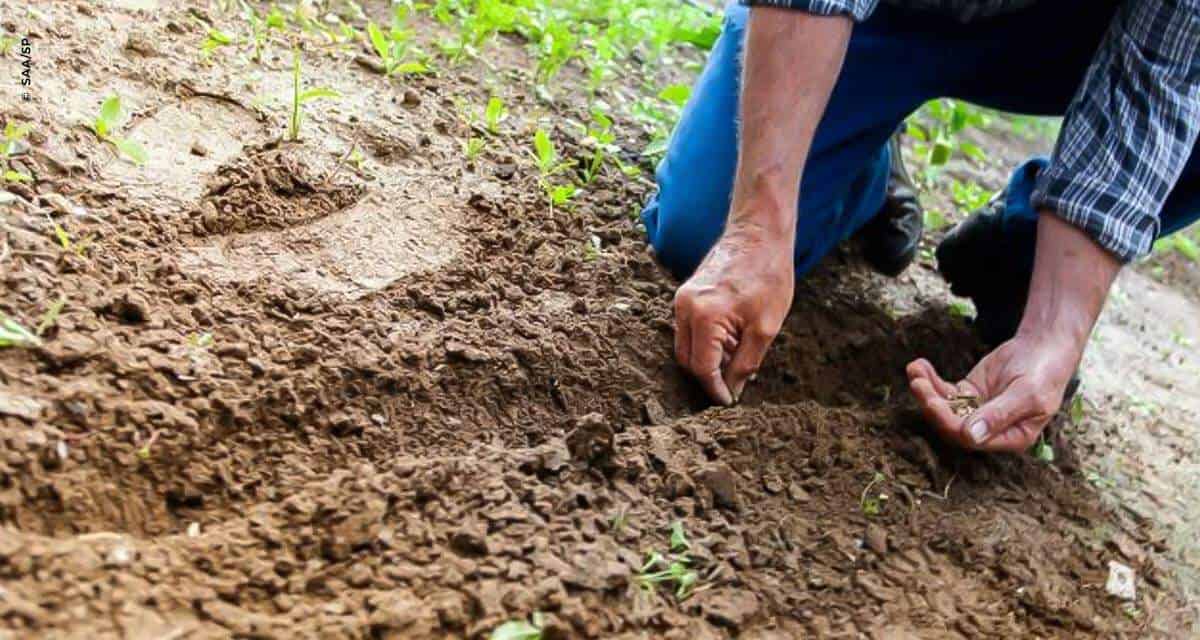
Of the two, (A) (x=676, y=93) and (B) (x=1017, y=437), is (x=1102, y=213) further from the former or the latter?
(A) (x=676, y=93)

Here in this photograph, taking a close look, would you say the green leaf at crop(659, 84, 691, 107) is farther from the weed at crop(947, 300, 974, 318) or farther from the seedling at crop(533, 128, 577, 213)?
the weed at crop(947, 300, 974, 318)

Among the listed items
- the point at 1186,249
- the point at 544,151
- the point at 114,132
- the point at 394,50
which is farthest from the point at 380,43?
the point at 1186,249

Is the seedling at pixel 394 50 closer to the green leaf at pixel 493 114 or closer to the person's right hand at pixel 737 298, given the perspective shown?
the green leaf at pixel 493 114

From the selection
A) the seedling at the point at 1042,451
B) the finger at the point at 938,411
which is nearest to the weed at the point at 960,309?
the seedling at the point at 1042,451

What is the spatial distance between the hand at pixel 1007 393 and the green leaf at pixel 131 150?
4.18 feet

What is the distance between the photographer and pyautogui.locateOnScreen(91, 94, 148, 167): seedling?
192cm

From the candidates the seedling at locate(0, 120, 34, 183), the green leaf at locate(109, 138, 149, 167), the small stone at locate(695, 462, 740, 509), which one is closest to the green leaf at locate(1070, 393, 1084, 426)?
the small stone at locate(695, 462, 740, 509)

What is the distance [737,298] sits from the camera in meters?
1.81

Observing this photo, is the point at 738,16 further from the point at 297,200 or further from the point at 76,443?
the point at 76,443

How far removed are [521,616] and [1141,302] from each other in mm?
2477

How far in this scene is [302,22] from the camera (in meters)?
2.55

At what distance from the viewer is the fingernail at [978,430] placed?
1885mm

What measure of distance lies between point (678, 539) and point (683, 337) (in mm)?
409

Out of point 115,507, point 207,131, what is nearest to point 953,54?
point 207,131
